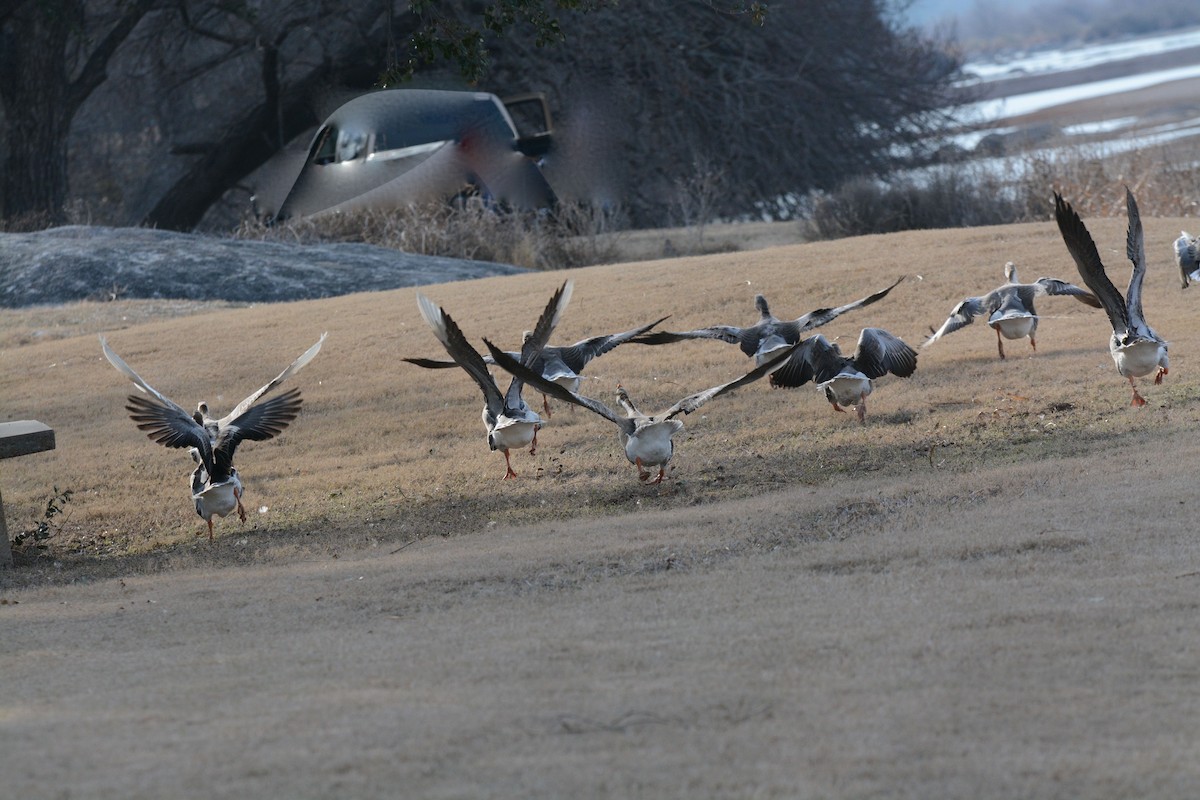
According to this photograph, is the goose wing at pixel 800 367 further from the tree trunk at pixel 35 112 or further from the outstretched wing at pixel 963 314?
the tree trunk at pixel 35 112

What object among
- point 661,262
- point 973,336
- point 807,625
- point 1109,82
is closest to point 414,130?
point 661,262

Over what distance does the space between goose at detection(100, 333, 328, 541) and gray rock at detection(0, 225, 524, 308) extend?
7913mm

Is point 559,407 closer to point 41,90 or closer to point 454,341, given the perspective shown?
point 454,341

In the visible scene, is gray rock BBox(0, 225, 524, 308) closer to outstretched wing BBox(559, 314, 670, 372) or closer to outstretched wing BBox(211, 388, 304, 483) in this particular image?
outstretched wing BBox(559, 314, 670, 372)

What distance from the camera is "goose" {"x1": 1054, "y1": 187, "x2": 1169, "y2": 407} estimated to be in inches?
310

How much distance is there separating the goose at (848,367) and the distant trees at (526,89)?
14840 mm

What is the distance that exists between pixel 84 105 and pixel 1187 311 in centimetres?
2193

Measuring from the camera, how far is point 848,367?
8820 millimetres

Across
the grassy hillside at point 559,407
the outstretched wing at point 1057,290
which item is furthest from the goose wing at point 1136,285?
the outstretched wing at point 1057,290

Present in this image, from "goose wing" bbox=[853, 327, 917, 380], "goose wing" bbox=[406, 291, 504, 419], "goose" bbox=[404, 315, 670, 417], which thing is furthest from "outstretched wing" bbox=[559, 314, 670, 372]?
"goose wing" bbox=[853, 327, 917, 380]

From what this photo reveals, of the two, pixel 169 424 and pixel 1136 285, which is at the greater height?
pixel 1136 285

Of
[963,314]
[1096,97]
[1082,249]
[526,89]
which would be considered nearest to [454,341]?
[1082,249]

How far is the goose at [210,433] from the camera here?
7848 millimetres

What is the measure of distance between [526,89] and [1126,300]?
64.1ft
